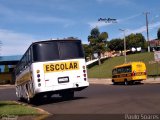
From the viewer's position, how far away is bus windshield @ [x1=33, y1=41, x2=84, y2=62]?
18641 millimetres

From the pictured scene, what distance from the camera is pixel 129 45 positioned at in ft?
460

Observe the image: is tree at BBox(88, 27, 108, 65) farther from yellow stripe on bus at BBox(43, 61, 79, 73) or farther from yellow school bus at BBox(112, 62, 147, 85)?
yellow stripe on bus at BBox(43, 61, 79, 73)

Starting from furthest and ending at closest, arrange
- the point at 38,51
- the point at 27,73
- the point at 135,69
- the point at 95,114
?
the point at 135,69
the point at 27,73
the point at 38,51
the point at 95,114

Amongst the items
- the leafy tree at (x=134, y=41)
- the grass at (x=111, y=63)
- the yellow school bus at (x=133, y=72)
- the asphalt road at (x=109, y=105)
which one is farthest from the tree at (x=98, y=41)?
the asphalt road at (x=109, y=105)

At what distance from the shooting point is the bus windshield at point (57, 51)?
61.2ft

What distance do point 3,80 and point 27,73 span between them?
202 ft

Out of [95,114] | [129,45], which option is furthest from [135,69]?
[129,45]

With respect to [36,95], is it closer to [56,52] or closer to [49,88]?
[49,88]

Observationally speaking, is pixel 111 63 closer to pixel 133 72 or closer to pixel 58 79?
pixel 133 72

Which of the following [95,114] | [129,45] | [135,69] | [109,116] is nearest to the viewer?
[109,116]

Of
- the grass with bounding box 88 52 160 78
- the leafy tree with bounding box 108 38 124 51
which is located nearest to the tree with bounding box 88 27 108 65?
the grass with bounding box 88 52 160 78

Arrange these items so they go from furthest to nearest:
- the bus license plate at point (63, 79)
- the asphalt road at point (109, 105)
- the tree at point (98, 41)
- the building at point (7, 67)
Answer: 1. the tree at point (98, 41)
2. the building at point (7, 67)
3. the bus license plate at point (63, 79)
4. the asphalt road at point (109, 105)

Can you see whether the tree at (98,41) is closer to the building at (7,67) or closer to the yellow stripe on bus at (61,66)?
the building at (7,67)

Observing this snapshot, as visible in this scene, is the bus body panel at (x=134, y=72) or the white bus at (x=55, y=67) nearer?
the white bus at (x=55, y=67)
